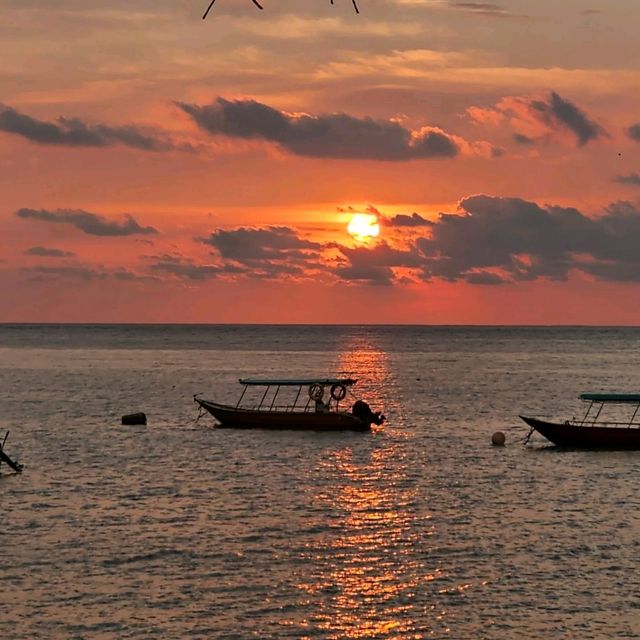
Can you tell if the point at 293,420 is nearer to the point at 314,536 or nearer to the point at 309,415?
the point at 309,415

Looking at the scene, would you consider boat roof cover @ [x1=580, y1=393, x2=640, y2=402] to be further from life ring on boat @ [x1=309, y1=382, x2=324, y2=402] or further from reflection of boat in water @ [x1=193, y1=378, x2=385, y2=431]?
life ring on boat @ [x1=309, y1=382, x2=324, y2=402]

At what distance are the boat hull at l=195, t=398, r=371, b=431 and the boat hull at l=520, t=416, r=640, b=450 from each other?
1547 cm

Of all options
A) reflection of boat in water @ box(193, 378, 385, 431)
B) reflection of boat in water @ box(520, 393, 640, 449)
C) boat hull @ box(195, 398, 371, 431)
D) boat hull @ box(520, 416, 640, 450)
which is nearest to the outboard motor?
reflection of boat in water @ box(193, 378, 385, 431)

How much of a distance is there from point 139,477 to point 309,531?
56.3 ft

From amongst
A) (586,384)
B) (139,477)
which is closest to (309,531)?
(139,477)

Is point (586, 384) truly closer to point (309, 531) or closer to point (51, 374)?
point (51, 374)

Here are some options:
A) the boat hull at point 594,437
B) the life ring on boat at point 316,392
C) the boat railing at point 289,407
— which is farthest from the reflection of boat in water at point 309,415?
the boat hull at point 594,437

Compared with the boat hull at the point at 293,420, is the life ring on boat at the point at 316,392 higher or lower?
higher

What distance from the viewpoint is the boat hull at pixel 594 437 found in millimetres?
73562

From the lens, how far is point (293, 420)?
84438 mm

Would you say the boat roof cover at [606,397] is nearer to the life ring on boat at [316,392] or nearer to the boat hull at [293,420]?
the boat hull at [293,420]

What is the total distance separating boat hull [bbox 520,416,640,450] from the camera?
73562 mm

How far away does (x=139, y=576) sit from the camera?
4000cm

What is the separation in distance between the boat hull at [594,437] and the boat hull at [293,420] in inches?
609
